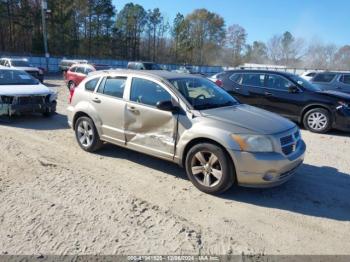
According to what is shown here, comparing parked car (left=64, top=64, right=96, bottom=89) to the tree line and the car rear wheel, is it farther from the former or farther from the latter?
the tree line

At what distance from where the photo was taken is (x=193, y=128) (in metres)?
4.46

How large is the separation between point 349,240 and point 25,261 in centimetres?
336

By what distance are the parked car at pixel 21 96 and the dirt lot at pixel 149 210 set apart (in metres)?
2.67

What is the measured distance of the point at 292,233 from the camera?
353cm

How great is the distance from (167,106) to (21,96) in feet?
18.1

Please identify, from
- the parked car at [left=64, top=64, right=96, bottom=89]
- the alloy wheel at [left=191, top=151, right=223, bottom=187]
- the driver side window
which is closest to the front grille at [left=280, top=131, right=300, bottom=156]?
the alloy wheel at [left=191, top=151, right=223, bottom=187]

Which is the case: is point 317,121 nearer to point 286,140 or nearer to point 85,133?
point 286,140

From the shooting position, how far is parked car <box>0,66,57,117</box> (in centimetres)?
821

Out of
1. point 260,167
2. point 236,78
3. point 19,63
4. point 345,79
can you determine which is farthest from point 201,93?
point 19,63

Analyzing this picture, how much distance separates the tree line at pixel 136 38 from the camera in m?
51.7

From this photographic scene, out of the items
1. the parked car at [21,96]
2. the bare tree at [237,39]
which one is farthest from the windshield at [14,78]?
the bare tree at [237,39]

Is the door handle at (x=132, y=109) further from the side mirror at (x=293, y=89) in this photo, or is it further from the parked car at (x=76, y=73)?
the parked car at (x=76, y=73)

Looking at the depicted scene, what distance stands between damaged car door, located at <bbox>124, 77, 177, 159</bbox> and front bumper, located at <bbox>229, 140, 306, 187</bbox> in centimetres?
111

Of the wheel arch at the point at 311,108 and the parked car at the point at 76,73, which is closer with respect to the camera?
the wheel arch at the point at 311,108
